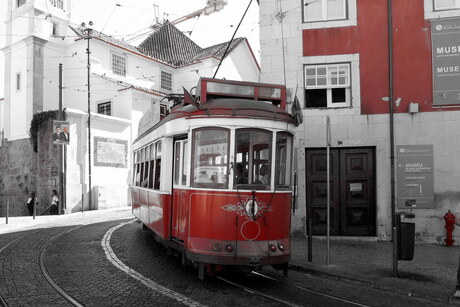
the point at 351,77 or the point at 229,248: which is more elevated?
the point at 351,77

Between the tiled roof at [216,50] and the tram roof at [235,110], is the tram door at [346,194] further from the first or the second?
the tiled roof at [216,50]

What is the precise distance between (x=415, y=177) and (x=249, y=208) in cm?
640

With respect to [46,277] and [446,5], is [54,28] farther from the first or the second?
[46,277]

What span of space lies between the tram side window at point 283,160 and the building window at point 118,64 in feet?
88.5

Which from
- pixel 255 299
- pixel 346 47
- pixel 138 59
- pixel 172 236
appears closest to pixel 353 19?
pixel 346 47

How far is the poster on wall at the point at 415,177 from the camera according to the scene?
1141 centimetres

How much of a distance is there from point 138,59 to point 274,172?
29.2m

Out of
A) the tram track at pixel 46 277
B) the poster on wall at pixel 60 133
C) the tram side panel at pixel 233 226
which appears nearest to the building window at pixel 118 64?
the poster on wall at pixel 60 133

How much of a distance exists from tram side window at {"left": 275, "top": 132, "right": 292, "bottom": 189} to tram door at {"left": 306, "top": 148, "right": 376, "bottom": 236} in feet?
15.4

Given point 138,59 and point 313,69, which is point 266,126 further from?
point 138,59

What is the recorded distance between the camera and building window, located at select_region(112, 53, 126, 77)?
106 ft

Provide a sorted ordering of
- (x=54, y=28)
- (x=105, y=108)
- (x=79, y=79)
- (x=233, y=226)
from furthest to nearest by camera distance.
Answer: (x=54, y=28) < (x=79, y=79) < (x=105, y=108) < (x=233, y=226)

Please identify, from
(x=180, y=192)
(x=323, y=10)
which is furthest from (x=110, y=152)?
(x=180, y=192)

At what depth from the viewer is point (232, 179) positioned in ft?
22.5
